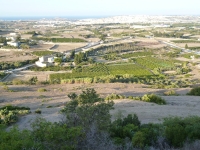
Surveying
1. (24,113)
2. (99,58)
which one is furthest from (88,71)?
(24,113)

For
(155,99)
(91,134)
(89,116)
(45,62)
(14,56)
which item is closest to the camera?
(91,134)

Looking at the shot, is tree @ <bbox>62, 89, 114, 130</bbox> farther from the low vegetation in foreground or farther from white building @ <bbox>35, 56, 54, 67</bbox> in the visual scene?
white building @ <bbox>35, 56, 54, 67</bbox>

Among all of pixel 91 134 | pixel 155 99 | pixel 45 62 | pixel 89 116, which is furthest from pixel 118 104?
pixel 45 62

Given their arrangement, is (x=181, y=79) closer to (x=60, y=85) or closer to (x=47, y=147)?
(x=60, y=85)

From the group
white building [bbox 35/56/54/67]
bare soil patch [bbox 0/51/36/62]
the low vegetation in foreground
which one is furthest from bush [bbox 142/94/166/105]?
bare soil patch [bbox 0/51/36/62]

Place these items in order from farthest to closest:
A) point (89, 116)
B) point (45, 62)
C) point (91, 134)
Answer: point (45, 62)
point (89, 116)
point (91, 134)

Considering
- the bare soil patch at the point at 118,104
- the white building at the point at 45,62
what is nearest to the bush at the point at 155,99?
the bare soil patch at the point at 118,104

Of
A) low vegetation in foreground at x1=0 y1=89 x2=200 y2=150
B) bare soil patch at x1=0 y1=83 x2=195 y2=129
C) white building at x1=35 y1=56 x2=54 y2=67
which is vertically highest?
low vegetation in foreground at x1=0 y1=89 x2=200 y2=150

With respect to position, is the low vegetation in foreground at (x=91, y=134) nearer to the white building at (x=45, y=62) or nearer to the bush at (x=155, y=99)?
the bush at (x=155, y=99)

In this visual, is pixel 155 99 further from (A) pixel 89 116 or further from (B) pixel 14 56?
(B) pixel 14 56
